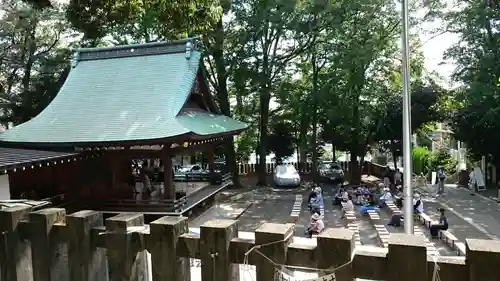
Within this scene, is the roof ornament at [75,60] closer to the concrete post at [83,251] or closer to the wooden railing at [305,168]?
the wooden railing at [305,168]

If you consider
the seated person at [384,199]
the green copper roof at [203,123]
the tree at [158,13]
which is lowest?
the seated person at [384,199]

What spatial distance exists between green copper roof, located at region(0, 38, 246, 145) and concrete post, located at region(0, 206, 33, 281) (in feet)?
33.4

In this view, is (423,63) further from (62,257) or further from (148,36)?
(62,257)

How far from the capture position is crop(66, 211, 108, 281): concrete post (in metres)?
2.24

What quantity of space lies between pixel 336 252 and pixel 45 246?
1757 mm

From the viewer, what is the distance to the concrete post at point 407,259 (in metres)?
1.63

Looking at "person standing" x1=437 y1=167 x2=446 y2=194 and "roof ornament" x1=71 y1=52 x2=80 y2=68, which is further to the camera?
"person standing" x1=437 y1=167 x2=446 y2=194

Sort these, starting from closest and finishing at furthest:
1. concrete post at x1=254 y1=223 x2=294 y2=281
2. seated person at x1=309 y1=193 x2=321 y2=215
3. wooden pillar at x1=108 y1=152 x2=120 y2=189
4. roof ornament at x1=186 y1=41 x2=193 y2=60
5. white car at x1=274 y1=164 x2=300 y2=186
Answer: concrete post at x1=254 y1=223 x2=294 y2=281 < wooden pillar at x1=108 y1=152 x2=120 y2=189 < seated person at x1=309 y1=193 x2=321 y2=215 < roof ornament at x1=186 y1=41 x2=193 y2=60 < white car at x1=274 y1=164 x2=300 y2=186

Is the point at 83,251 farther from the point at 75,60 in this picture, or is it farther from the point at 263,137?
the point at 263,137

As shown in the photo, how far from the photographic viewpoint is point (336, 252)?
1.75 meters

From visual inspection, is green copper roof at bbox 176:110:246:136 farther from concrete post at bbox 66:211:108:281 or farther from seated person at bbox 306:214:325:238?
concrete post at bbox 66:211:108:281

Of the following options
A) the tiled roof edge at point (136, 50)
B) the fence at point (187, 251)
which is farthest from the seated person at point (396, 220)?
the fence at point (187, 251)

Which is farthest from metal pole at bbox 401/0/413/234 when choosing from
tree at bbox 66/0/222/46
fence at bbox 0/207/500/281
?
fence at bbox 0/207/500/281

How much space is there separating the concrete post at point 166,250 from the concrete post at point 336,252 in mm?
768
